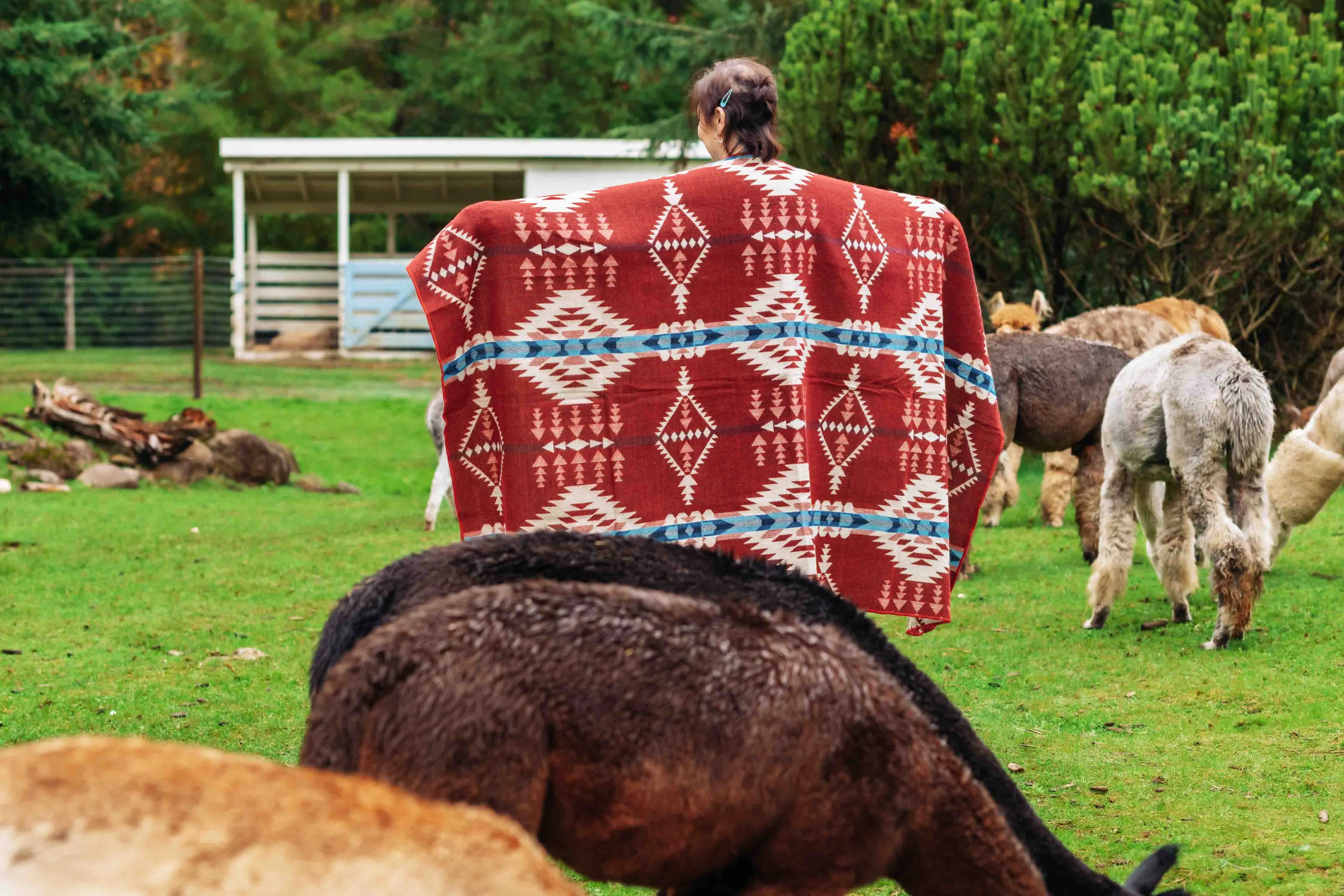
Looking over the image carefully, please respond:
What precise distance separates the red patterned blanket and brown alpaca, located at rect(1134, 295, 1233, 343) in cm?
980

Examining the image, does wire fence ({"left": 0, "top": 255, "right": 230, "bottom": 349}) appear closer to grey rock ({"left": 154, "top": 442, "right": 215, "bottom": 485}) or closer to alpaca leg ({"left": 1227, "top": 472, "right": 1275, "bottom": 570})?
grey rock ({"left": 154, "top": 442, "right": 215, "bottom": 485})

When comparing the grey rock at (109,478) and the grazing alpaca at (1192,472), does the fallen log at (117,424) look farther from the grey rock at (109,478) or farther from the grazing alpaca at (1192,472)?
the grazing alpaca at (1192,472)

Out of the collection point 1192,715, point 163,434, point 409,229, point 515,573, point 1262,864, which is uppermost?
point 515,573

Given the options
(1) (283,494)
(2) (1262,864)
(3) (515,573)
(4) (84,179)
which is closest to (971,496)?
(2) (1262,864)

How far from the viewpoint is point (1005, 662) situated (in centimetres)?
762

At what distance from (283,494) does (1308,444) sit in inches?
371

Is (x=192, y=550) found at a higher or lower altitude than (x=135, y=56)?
lower

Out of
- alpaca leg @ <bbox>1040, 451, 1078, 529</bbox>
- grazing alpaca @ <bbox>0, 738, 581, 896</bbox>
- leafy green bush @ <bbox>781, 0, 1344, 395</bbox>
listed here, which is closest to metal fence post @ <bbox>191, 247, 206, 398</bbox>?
leafy green bush @ <bbox>781, 0, 1344, 395</bbox>

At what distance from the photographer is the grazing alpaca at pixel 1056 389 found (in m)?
10.4

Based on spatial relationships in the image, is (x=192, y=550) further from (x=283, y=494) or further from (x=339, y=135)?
(x=339, y=135)

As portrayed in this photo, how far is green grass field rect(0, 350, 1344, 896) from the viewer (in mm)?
5055

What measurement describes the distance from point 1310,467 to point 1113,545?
6.13 ft

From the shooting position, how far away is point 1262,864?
14.6 ft

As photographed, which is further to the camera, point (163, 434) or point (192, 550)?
point (163, 434)
